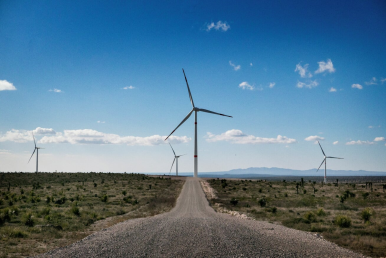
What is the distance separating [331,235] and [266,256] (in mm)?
12247

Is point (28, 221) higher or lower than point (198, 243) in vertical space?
lower

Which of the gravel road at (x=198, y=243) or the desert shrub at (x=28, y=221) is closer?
the gravel road at (x=198, y=243)

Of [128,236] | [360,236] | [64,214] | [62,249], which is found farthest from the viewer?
[64,214]

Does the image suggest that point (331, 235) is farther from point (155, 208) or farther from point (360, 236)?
point (155, 208)

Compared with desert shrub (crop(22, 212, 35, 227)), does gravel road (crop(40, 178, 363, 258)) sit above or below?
above

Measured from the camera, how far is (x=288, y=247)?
21312 millimetres

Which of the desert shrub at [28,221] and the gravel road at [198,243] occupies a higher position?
the gravel road at [198,243]

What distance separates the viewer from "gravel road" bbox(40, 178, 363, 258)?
19562mm

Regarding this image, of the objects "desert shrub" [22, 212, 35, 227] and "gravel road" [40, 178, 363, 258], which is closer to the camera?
"gravel road" [40, 178, 363, 258]

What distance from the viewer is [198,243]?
21.3 meters

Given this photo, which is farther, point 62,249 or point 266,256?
point 62,249

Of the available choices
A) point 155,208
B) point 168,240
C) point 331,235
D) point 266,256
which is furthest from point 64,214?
point 331,235

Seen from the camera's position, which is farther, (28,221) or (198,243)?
(28,221)

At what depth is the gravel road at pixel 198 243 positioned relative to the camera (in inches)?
770
